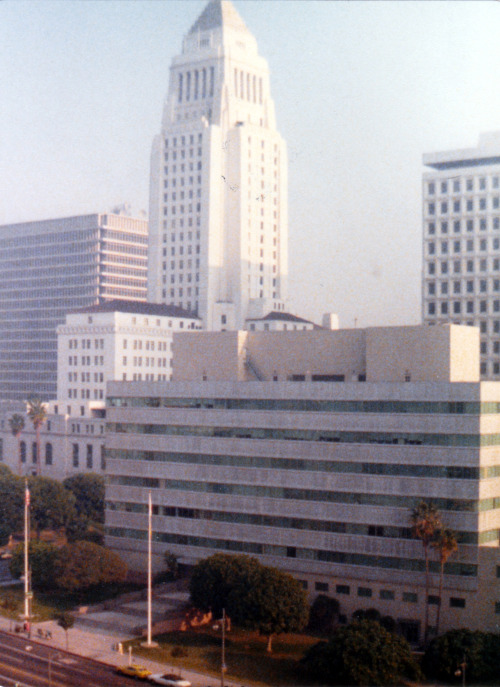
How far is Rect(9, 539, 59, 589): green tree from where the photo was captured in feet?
316

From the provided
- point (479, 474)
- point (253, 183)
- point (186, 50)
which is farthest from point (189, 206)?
point (479, 474)

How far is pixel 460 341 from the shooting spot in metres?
87.4

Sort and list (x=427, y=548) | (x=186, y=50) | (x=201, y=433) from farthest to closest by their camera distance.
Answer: (x=186, y=50) → (x=201, y=433) → (x=427, y=548)

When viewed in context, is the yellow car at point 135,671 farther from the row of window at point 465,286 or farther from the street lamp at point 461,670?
the row of window at point 465,286

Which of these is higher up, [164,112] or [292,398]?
[164,112]

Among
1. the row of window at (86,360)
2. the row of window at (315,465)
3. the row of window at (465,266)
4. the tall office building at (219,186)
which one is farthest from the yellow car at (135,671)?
the tall office building at (219,186)

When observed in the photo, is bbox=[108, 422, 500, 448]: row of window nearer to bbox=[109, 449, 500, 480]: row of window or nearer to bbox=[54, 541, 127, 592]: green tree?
bbox=[109, 449, 500, 480]: row of window

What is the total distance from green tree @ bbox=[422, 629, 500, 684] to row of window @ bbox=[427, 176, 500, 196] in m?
72.8

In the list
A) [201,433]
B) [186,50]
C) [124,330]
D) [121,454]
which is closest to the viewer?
[201,433]

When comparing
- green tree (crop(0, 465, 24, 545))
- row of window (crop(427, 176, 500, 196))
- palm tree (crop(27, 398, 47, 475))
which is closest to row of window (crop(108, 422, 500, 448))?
green tree (crop(0, 465, 24, 545))

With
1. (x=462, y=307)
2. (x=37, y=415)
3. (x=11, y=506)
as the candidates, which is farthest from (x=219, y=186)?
(x=11, y=506)

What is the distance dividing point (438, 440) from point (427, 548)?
8.96 metres

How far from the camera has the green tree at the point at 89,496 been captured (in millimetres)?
131500

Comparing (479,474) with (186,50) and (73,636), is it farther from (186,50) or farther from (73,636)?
(186,50)
